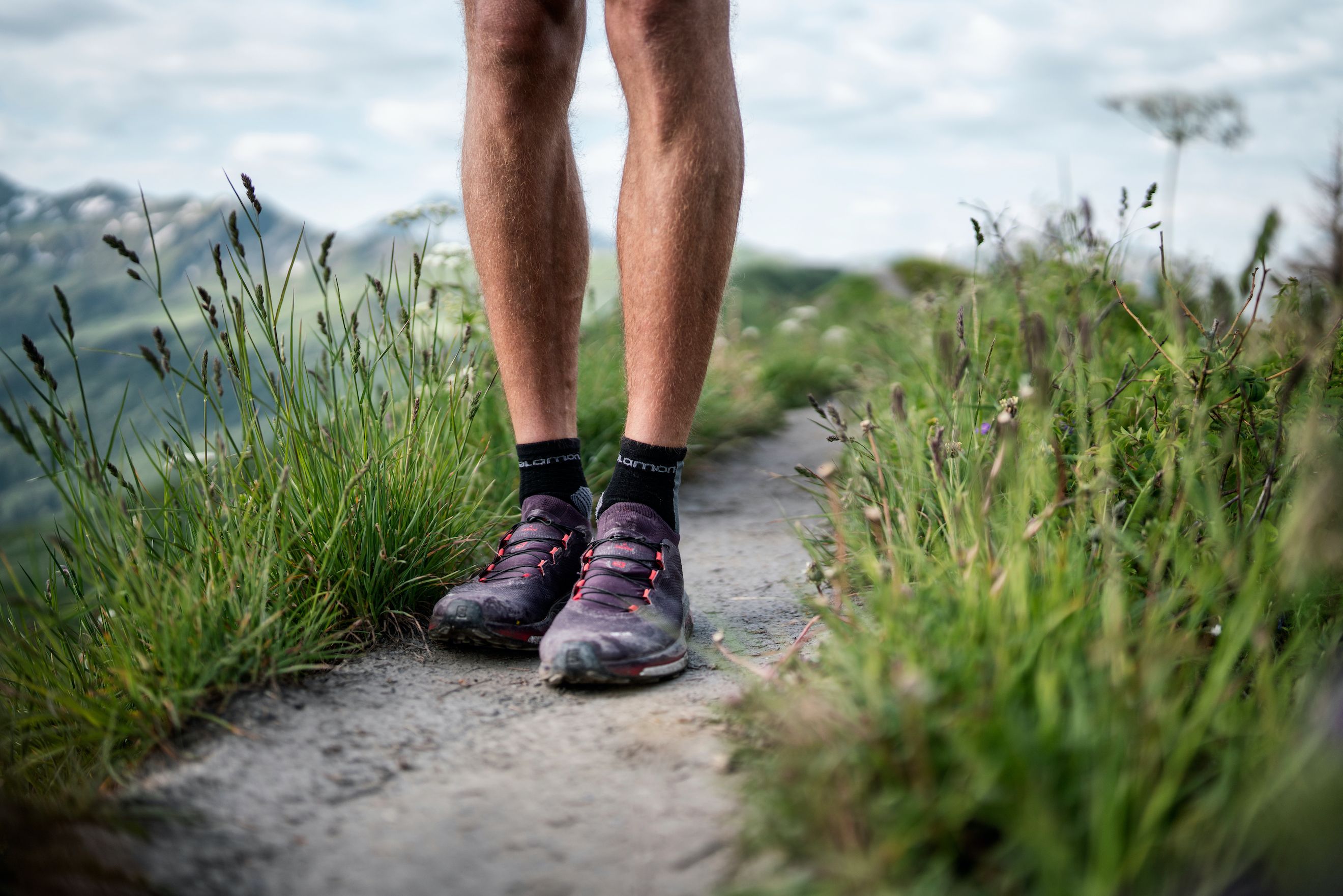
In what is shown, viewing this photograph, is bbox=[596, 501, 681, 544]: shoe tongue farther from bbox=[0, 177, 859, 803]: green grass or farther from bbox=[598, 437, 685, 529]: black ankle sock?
bbox=[0, 177, 859, 803]: green grass

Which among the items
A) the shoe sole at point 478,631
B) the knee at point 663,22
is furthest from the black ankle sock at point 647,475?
the knee at point 663,22

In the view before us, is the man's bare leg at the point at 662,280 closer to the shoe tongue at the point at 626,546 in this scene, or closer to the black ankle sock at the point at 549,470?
the shoe tongue at the point at 626,546

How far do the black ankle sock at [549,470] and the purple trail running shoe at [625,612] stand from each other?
189 mm

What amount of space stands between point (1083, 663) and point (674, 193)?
1079 mm

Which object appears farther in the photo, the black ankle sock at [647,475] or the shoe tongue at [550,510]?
the shoe tongue at [550,510]

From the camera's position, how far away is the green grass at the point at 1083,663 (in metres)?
0.84

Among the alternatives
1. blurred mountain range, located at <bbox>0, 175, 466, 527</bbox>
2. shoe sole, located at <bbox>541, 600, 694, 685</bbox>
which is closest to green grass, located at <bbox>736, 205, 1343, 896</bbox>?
shoe sole, located at <bbox>541, 600, 694, 685</bbox>

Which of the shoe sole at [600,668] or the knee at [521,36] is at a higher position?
the knee at [521,36]

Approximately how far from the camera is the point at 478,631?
5.48 feet

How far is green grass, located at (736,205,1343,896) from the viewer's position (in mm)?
836

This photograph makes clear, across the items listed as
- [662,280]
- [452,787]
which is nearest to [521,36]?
[662,280]

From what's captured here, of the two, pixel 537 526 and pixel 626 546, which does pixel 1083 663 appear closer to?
pixel 626 546

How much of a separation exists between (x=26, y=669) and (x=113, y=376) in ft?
522

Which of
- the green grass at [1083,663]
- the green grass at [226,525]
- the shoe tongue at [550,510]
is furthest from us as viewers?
the shoe tongue at [550,510]
